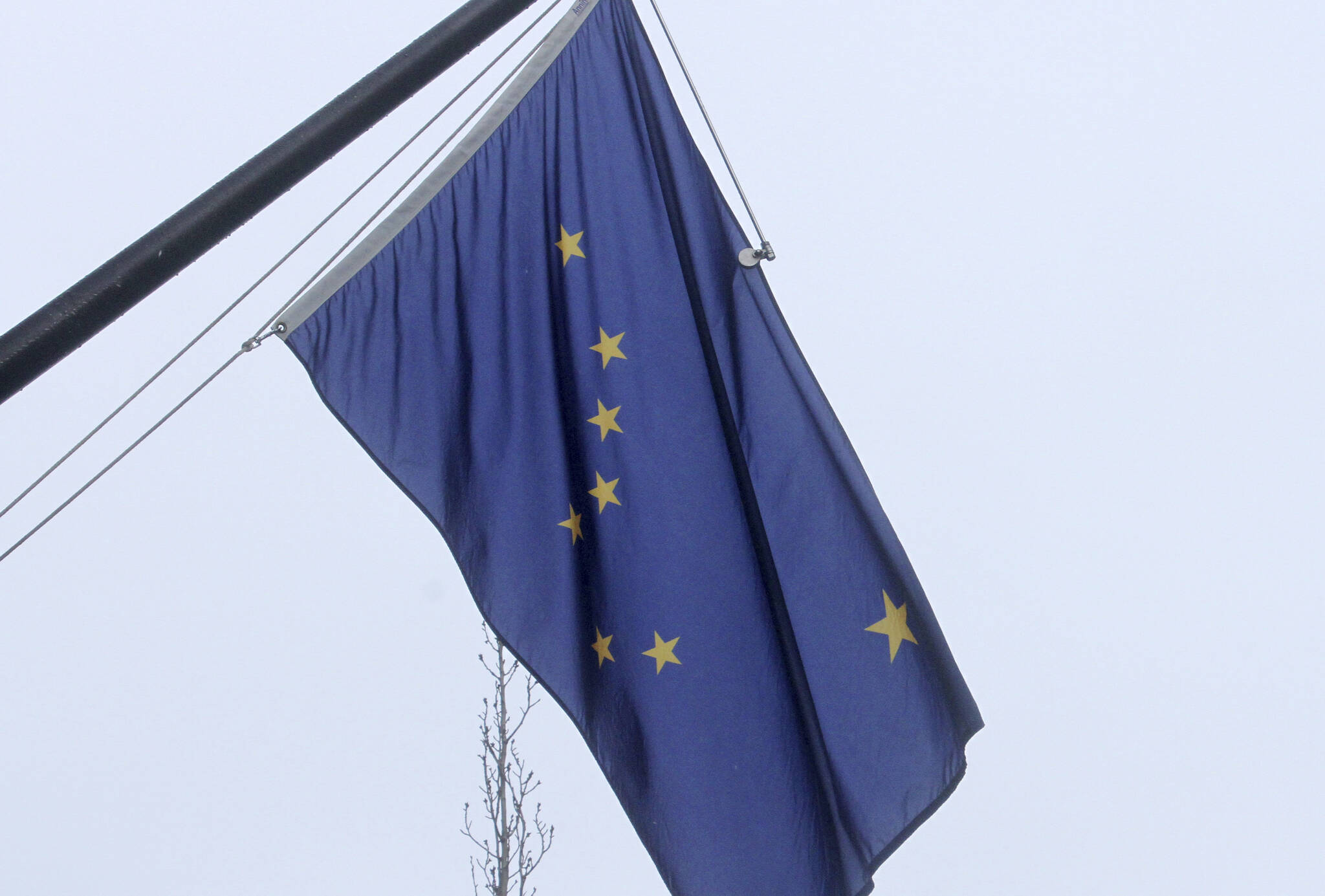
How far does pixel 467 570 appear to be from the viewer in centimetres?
329

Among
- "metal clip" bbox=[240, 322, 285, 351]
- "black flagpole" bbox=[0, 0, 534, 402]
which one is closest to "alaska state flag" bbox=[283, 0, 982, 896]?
"metal clip" bbox=[240, 322, 285, 351]

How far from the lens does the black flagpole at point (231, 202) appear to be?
188 centimetres

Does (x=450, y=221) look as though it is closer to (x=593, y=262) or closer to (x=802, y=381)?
(x=593, y=262)

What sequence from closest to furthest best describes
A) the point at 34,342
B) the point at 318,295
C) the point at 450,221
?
the point at 34,342, the point at 318,295, the point at 450,221

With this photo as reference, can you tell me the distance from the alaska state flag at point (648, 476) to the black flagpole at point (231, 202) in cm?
109

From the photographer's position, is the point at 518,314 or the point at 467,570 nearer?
the point at 467,570

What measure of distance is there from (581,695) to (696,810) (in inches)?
16.4

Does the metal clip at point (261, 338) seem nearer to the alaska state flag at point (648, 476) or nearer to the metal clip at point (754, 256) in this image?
the alaska state flag at point (648, 476)

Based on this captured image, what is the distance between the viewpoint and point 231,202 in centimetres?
206

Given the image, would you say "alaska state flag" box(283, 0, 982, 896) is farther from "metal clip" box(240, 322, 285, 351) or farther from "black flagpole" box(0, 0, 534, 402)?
"black flagpole" box(0, 0, 534, 402)

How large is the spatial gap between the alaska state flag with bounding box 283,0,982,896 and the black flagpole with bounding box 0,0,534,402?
1.09 metres

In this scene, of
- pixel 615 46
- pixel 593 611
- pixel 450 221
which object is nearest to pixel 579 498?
pixel 593 611

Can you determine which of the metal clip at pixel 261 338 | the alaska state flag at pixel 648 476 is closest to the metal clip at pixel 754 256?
the alaska state flag at pixel 648 476

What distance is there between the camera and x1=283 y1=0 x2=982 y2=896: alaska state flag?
3.32m
